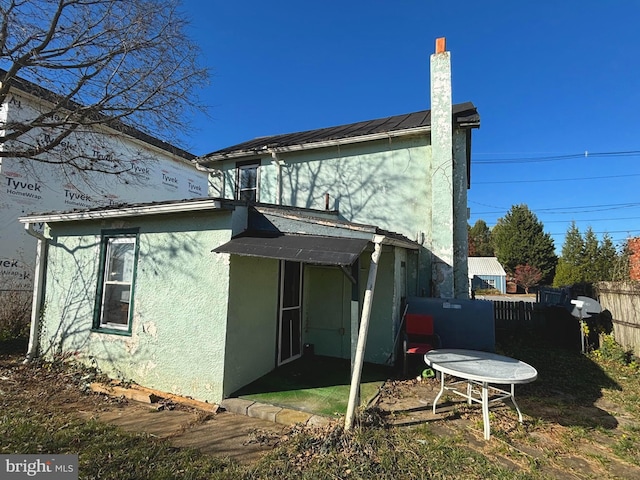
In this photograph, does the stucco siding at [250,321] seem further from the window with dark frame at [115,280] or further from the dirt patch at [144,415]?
the window with dark frame at [115,280]

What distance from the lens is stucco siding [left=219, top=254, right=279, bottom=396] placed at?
4758mm

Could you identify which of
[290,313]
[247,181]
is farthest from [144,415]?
[247,181]

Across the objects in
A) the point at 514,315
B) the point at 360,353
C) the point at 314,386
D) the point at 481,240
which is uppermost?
the point at 481,240

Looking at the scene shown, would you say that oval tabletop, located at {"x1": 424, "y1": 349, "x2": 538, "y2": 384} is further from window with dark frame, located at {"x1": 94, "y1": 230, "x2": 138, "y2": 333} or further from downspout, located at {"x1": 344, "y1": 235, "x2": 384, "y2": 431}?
window with dark frame, located at {"x1": 94, "y1": 230, "x2": 138, "y2": 333}

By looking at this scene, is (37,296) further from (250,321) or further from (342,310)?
(342,310)

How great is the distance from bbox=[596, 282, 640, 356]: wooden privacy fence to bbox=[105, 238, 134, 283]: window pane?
425 inches

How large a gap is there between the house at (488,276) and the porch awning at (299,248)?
30.0m

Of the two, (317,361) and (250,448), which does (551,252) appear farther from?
(250,448)

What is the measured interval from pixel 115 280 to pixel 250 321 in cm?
283

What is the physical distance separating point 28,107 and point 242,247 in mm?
→ 10075

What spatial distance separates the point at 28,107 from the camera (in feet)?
30.7

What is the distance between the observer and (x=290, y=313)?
667 cm

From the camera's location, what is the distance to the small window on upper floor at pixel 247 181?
1034cm

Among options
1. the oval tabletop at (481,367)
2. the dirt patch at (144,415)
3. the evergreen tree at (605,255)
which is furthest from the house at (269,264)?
the evergreen tree at (605,255)
